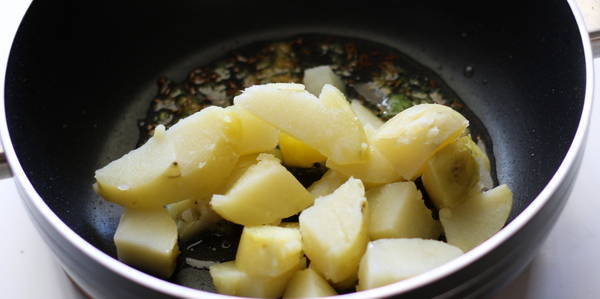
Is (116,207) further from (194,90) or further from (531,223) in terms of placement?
(531,223)

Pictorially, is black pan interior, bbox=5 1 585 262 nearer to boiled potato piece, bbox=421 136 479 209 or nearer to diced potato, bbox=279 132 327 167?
boiled potato piece, bbox=421 136 479 209

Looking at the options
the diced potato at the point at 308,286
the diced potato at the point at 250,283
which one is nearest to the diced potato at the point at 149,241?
the diced potato at the point at 250,283

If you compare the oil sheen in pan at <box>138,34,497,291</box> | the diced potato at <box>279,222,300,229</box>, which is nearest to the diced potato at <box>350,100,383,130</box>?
the oil sheen in pan at <box>138,34,497,291</box>

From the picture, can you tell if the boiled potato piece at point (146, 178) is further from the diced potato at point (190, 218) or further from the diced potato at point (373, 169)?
the diced potato at point (373, 169)

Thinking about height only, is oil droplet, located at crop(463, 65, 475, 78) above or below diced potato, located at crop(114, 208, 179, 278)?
above

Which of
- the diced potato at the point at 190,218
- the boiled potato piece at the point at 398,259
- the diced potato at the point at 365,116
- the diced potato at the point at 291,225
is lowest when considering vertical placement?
the diced potato at the point at 190,218

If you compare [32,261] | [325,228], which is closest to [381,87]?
[325,228]
